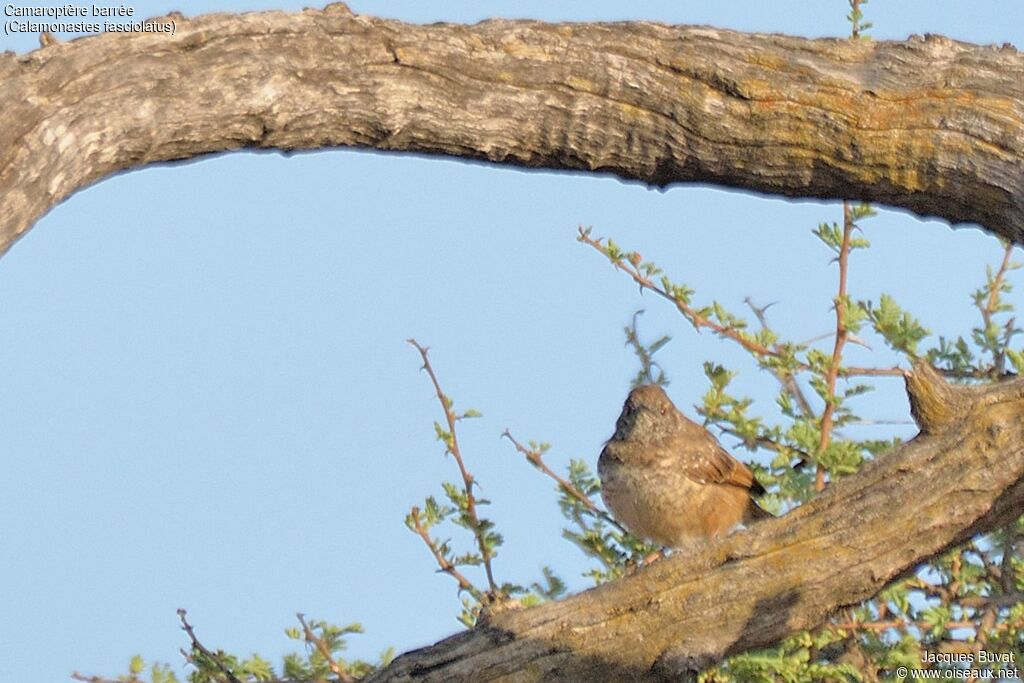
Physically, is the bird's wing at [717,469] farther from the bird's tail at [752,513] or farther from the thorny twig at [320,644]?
the thorny twig at [320,644]

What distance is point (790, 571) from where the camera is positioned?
3977 millimetres

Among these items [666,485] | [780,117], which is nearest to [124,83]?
[780,117]

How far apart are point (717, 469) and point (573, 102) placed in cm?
308

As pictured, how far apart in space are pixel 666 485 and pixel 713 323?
150 centimetres

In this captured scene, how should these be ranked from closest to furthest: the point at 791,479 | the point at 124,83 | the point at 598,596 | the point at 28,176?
1. the point at 28,176
2. the point at 124,83
3. the point at 598,596
4. the point at 791,479

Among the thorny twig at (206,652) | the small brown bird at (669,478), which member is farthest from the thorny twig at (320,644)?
the small brown bird at (669,478)

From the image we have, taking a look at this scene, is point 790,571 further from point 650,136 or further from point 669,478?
point 669,478

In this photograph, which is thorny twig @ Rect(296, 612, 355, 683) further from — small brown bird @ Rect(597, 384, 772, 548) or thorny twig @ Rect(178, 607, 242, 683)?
small brown bird @ Rect(597, 384, 772, 548)

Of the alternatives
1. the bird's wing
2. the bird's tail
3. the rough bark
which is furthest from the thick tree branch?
the bird's tail

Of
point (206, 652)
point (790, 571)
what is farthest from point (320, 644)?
point (790, 571)

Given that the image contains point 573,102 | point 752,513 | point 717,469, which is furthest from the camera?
point 752,513

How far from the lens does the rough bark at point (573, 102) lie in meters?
3.86

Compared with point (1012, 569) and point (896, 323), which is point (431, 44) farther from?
point (1012, 569)

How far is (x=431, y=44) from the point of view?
427cm
